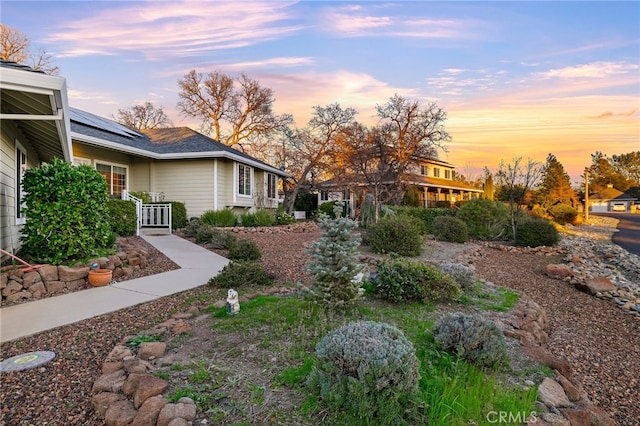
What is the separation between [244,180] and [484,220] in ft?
35.5

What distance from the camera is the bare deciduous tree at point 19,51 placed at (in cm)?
1877

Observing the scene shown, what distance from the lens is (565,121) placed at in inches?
484

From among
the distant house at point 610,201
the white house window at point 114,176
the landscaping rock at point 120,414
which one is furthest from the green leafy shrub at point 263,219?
the distant house at point 610,201

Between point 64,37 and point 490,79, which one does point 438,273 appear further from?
point 64,37

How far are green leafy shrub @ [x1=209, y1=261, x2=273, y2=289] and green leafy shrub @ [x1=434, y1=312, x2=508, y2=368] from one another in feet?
10.5

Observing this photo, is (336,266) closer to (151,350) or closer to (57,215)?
(151,350)

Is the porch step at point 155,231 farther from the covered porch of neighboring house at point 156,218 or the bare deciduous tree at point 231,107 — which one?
the bare deciduous tree at point 231,107

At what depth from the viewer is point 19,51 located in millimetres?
19375

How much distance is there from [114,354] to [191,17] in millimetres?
8140

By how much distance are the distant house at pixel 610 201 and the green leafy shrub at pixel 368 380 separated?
64.6 metres

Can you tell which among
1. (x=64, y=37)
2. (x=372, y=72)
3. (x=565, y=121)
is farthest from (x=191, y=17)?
(x=565, y=121)

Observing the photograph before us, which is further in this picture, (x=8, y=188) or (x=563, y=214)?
(x=563, y=214)

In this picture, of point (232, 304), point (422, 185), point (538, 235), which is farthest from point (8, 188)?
point (422, 185)

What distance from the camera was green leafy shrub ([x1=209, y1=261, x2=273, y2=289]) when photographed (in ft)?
18.3
